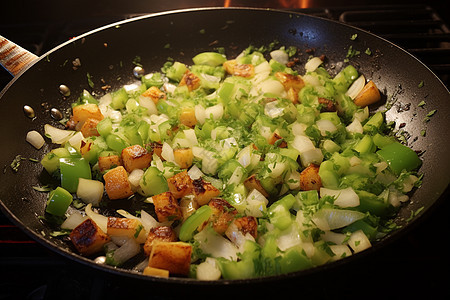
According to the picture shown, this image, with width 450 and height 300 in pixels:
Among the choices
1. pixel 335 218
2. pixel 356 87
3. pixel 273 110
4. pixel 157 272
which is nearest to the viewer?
pixel 157 272

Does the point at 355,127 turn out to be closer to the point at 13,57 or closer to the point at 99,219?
the point at 99,219

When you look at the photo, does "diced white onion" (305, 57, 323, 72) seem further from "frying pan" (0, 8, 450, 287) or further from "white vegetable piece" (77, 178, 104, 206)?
A: "white vegetable piece" (77, 178, 104, 206)

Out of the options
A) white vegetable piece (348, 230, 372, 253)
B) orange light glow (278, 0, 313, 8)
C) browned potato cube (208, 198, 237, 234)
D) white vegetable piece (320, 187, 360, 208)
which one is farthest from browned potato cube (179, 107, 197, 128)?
orange light glow (278, 0, 313, 8)

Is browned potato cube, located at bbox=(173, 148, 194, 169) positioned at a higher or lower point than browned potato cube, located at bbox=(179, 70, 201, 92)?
lower

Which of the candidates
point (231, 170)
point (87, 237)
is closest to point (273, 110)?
point (231, 170)

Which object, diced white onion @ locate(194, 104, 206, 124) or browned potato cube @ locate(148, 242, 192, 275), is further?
diced white onion @ locate(194, 104, 206, 124)

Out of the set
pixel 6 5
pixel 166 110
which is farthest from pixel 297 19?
pixel 6 5

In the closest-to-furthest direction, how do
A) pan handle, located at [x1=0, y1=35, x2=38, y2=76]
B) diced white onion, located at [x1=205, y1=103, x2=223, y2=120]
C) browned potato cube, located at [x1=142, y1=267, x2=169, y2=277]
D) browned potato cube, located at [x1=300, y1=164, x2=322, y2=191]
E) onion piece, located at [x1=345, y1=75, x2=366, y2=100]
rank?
browned potato cube, located at [x1=142, y1=267, x2=169, y2=277] < browned potato cube, located at [x1=300, y1=164, x2=322, y2=191] < pan handle, located at [x1=0, y1=35, x2=38, y2=76] < diced white onion, located at [x1=205, y1=103, x2=223, y2=120] < onion piece, located at [x1=345, y1=75, x2=366, y2=100]
